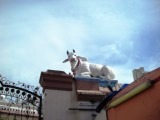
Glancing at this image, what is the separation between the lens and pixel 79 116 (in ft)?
19.7

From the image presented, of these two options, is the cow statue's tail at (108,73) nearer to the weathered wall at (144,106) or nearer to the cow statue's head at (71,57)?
the cow statue's head at (71,57)

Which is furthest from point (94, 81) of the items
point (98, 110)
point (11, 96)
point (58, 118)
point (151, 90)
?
point (151, 90)

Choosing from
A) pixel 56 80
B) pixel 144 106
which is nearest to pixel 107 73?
pixel 56 80

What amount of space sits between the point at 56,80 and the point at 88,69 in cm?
187

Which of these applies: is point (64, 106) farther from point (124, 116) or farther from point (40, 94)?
point (124, 116)

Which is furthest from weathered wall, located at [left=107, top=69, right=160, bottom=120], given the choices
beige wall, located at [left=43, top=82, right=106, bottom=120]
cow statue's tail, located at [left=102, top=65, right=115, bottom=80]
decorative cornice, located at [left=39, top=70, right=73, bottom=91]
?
cow statue's tail, located at [left=102, top=65, right=115, bottom=80]

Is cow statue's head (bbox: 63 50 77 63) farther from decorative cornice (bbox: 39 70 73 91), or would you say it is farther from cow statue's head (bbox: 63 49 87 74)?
decorative cornice (bbox: 39 70 73 91)

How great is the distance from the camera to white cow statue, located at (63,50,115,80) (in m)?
7.62

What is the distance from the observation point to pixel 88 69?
7.75 metres

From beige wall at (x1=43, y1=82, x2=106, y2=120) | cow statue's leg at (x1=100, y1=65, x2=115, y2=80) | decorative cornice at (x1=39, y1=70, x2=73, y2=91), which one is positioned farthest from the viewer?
cow statue's leg at (x1=100, y1=65, x2=115, y2=80)

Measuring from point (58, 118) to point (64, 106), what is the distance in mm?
337

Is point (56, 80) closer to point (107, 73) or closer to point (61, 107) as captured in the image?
point (61, 107)

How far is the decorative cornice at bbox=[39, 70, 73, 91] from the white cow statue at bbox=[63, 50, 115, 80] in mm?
1345

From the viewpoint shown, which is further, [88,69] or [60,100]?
[88,69]
